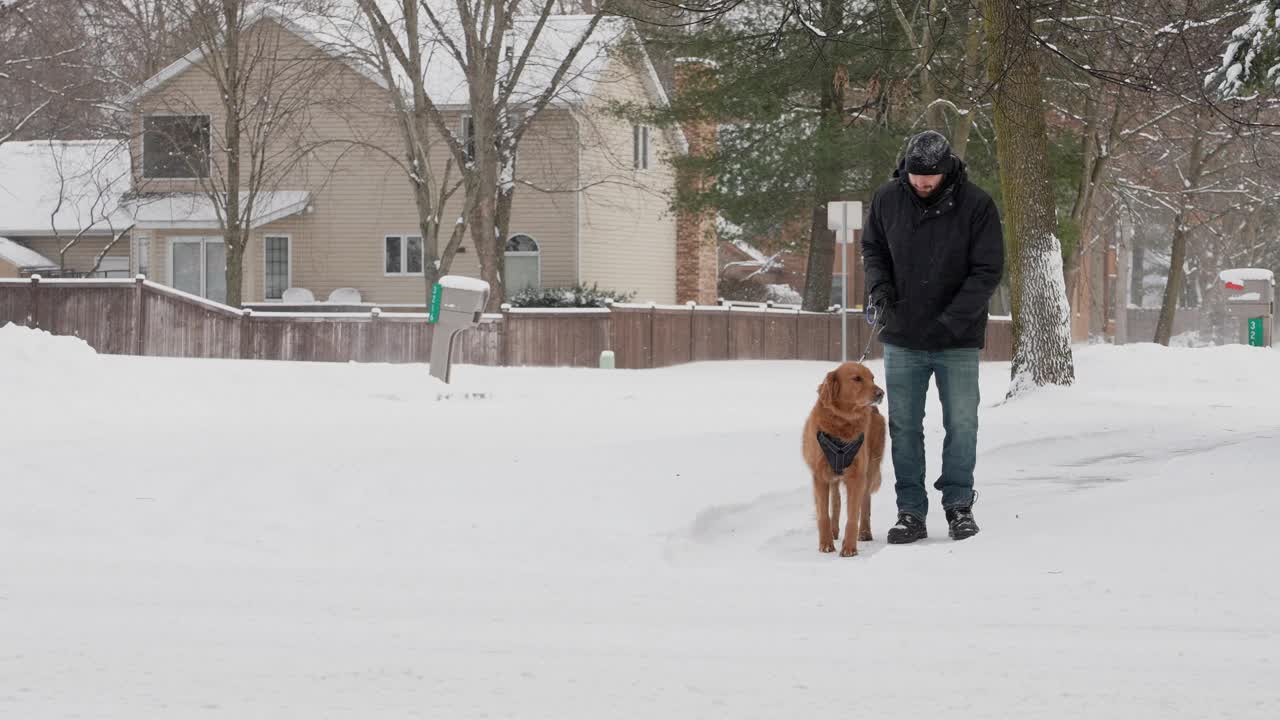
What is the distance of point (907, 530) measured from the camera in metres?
8.43

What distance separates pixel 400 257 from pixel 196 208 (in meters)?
5.24

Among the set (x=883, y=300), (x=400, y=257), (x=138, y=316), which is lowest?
(x=138, y=316)

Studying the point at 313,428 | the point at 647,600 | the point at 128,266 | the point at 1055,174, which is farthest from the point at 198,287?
the point at 647,600

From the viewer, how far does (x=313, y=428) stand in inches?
538

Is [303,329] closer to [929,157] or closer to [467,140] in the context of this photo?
[467,140]

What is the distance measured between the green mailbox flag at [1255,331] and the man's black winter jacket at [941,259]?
81.9 feet

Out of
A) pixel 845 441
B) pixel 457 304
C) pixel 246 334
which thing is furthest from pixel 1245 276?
pixel 845 441

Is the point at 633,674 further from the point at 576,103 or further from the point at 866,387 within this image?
the point at 576,103

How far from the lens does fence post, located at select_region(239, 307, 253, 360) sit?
32.4 metres

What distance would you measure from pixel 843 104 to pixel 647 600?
29.3 m

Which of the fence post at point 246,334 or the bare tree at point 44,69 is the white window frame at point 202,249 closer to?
the bare tree at point 44,69

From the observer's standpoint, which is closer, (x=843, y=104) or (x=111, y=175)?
(x=843, y=104)

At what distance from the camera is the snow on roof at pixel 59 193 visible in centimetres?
4759

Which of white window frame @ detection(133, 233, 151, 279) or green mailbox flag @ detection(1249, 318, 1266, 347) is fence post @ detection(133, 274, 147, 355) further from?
green mailbox flag @ detection(1249, 318, 1266, 347)
